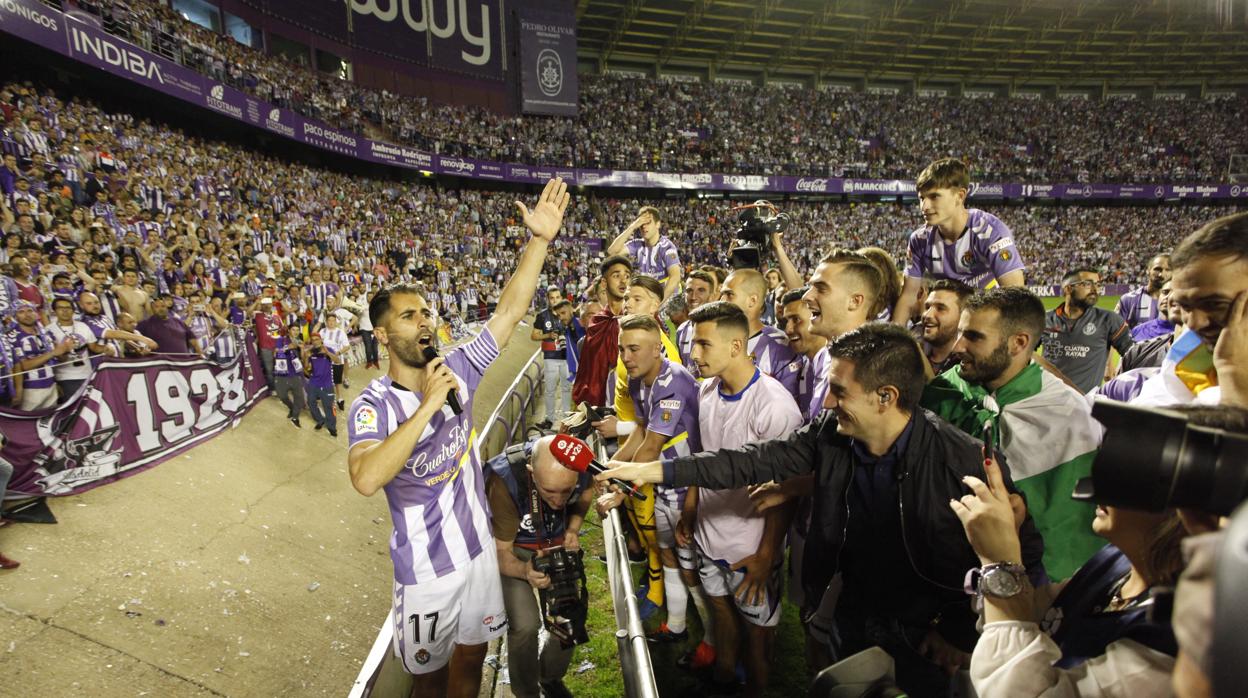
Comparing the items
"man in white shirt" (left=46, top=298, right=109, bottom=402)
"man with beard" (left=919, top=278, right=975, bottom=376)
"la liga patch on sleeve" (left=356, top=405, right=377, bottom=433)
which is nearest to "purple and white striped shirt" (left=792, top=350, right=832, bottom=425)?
"man with beard" (left=919, top=278, right=975, bottom=376)

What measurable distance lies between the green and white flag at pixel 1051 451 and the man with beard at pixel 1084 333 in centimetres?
A: 431

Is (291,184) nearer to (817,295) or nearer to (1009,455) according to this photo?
(817,295)

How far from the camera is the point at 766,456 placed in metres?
2.46

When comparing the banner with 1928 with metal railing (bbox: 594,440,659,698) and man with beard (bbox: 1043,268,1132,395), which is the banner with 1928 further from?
man with beard (bbox: 1043,268,1132,395)

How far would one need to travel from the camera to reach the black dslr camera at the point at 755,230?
486 cm

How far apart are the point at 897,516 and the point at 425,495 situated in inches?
84.2

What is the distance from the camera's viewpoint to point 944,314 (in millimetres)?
3131

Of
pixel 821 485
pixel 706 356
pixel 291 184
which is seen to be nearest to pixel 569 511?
pixel 706 356

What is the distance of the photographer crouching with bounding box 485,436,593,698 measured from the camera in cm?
307

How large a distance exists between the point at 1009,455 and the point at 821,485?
790 mm

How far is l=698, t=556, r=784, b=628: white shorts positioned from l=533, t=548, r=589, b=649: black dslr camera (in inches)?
29.5

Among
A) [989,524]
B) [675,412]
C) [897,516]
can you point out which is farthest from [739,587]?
[989,524]

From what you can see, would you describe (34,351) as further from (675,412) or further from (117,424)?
(675,412)

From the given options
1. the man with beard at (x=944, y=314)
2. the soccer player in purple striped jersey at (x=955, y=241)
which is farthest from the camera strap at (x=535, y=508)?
the soccer player in purple striped jersey at (x=955, y=241)
